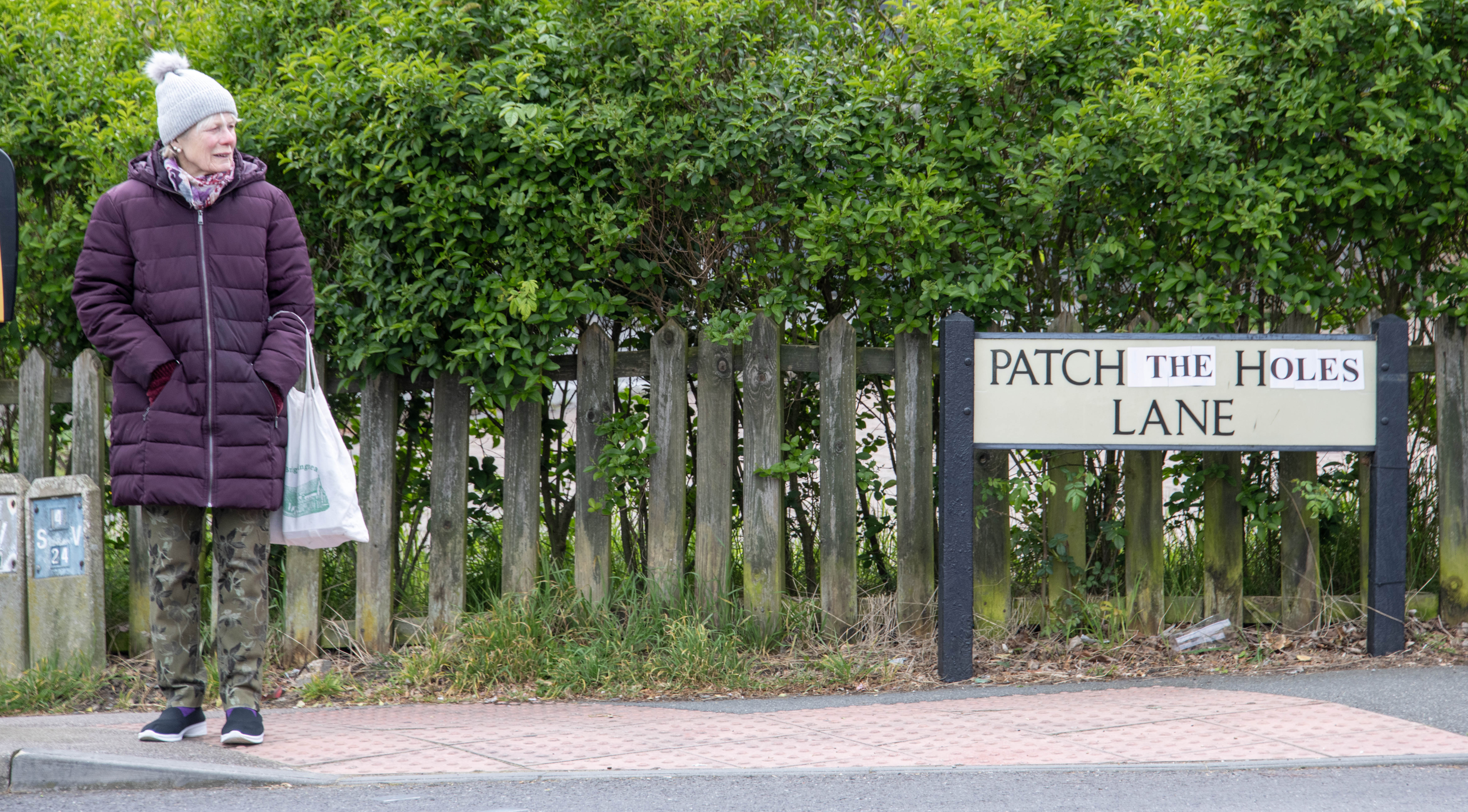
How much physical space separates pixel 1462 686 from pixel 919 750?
2.01 meters

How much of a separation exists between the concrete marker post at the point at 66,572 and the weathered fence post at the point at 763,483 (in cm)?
259

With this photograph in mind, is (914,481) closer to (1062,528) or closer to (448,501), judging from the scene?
(1062,528)

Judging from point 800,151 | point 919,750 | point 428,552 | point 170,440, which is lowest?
point 919,750

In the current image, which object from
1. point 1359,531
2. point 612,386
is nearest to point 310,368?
point 612,386

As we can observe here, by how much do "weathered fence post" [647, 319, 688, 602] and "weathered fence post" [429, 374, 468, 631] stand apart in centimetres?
78

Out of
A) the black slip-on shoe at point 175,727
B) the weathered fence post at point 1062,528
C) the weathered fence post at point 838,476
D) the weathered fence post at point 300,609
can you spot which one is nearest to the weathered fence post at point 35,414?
the weathered fence post at point 300,609

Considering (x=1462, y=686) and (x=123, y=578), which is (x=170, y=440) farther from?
(x=1462, y=686)

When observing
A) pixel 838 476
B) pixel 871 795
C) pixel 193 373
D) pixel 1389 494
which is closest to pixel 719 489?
pixel 838 476

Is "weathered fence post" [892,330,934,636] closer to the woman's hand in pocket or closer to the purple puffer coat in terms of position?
the purple puffer coat

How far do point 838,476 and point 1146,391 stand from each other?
1227 mm

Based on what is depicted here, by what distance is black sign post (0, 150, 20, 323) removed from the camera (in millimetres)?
3623

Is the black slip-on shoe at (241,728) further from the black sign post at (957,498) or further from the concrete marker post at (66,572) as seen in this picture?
the black sign post at (957,498)

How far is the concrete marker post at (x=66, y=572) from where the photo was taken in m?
4.84

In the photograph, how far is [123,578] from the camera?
17.9 ft
